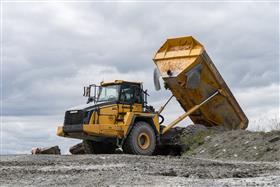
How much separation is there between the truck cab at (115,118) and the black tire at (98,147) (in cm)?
70

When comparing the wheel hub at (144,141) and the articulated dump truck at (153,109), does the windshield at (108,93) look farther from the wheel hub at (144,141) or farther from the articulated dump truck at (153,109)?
the wheel hub at (144,141)

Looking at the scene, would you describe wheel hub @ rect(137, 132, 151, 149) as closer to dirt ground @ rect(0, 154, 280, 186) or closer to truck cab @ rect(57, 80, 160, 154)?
truck cab @ rect(57, 80, 160, 154)

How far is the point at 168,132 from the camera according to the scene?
65.9 feet

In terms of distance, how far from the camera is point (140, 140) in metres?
18.8

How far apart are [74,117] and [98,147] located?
2042 mm

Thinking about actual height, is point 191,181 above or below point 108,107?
below

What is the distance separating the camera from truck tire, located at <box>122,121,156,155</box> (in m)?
18.4

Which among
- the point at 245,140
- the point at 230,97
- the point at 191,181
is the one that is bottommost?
the point at 191,181

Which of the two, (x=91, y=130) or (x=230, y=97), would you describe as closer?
(x=91, y=130)

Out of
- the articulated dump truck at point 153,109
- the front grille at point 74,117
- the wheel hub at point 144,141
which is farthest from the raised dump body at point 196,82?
the front grille at point 74,117

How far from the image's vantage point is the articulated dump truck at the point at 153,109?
18.3 m

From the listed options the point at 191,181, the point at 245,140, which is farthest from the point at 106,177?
the point at 245,140

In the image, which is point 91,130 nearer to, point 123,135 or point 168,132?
point 123,135

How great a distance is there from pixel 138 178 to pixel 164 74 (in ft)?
32.2
